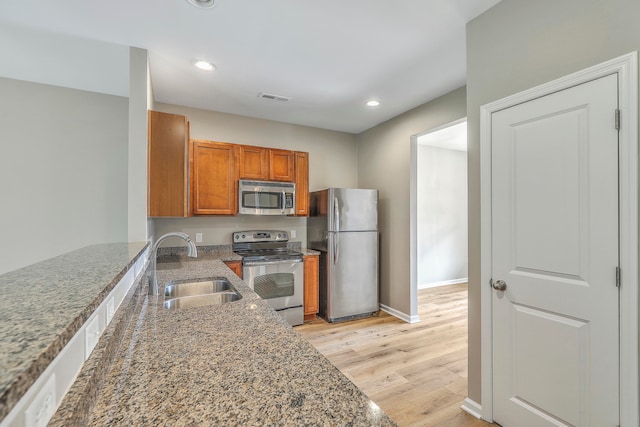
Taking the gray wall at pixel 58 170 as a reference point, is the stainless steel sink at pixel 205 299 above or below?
below

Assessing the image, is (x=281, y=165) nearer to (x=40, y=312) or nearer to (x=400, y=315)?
A: (x=400, y=315)

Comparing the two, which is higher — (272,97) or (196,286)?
(272,97)

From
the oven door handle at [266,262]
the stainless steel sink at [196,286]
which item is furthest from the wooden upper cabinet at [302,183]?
the stainless steel sink at [196,286]

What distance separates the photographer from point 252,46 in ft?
7.36

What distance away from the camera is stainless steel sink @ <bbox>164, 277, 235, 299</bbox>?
1.93 meters

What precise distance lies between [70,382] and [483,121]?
2.27 m

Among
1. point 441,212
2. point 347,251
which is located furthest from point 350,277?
point 441,212

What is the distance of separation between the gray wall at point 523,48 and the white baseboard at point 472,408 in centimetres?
5

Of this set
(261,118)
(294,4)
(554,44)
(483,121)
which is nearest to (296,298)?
(261,118)

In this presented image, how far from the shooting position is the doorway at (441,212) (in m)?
5.38

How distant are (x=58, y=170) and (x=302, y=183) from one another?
257cm

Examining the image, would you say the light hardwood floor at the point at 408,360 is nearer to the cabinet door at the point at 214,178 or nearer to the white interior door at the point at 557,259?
the white interior door at the point at 557,259

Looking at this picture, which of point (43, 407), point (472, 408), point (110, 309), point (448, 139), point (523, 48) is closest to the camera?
point (43, 407)

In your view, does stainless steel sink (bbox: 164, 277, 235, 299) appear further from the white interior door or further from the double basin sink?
the white interior door
